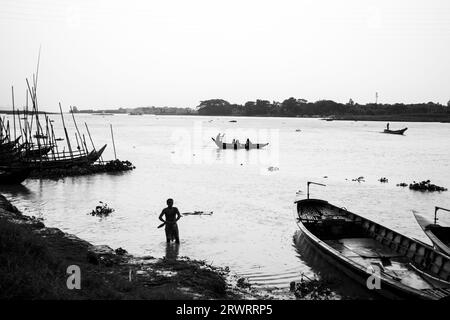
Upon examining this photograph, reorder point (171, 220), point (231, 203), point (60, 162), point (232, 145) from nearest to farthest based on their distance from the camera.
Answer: point (171, 220)
point (231, 203)
point (60, 162)
point (232, 145)

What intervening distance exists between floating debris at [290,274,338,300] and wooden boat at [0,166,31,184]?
18374mm

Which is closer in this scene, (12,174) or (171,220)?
(171,220)

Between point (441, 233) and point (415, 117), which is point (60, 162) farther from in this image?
point (415, 117)

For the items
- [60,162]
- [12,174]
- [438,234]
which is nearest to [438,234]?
[438,234]

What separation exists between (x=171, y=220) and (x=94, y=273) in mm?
4062

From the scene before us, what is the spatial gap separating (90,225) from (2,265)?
351 inches

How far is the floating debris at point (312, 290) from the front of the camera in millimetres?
8445

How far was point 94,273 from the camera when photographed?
7918 mm

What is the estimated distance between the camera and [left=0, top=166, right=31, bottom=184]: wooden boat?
21658 millimetres

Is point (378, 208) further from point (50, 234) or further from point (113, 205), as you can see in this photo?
point (50, 234)

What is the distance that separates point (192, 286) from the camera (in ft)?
27.2

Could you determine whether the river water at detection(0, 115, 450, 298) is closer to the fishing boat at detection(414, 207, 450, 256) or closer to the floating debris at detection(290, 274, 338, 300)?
the floating debris at detection(290, 274, 338, 300)
